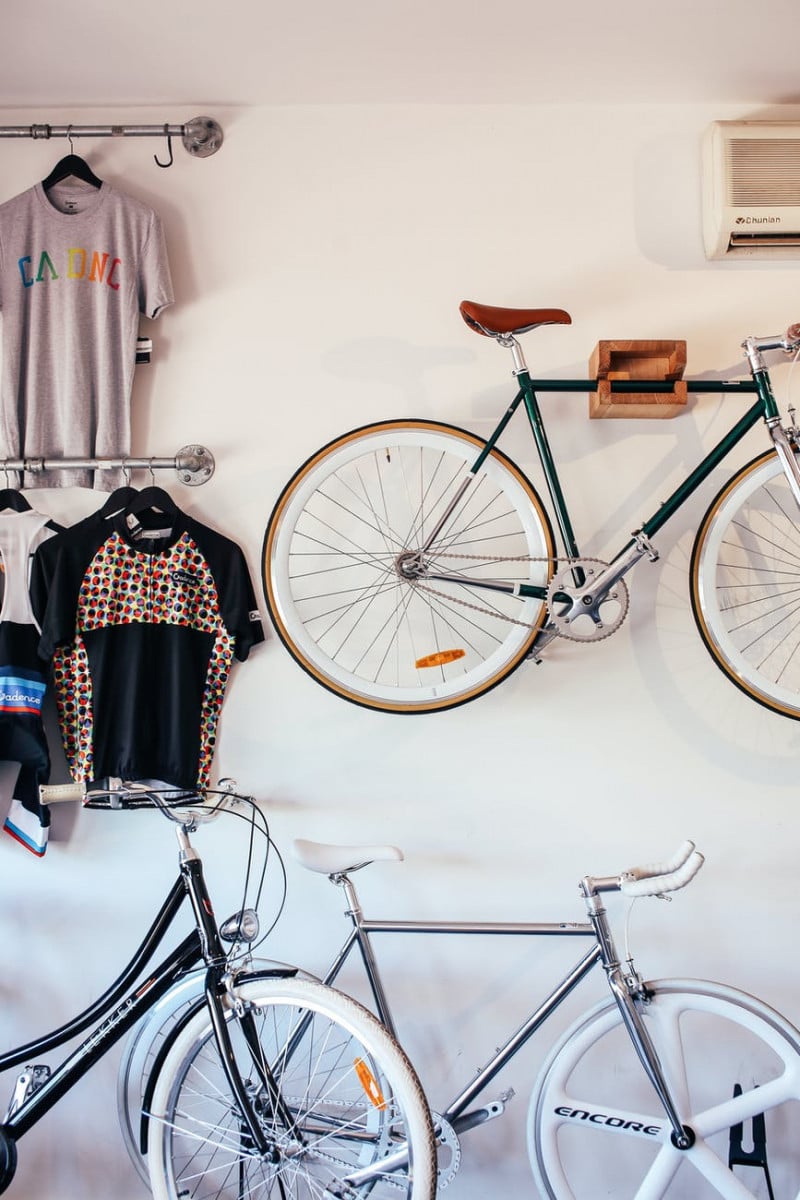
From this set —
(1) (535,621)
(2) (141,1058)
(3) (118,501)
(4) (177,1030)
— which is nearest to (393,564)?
(1) (535,621)

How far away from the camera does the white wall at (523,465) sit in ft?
6.20

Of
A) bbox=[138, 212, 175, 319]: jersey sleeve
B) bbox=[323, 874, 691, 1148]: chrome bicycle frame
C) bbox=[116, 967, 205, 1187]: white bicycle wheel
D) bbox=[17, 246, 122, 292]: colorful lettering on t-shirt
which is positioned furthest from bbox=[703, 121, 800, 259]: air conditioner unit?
bbox=[116, 967, 205, 1187]: white bicycle wheel

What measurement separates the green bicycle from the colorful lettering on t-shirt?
62cm

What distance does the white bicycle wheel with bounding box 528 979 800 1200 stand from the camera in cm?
160

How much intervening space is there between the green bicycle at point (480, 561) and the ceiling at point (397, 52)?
1.79 feet

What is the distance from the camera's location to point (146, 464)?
1.90 meters

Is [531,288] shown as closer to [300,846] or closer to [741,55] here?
[741,55]

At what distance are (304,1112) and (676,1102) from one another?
0.68 meters

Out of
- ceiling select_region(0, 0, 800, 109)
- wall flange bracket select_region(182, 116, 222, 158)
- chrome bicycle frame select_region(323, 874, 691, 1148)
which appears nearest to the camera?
chrome bicycle frame select_region(323, 874, 691, 1148)

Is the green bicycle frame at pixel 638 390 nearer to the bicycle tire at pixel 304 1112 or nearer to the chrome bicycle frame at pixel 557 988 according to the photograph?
the chrome bicycle frame at pixel 557 988

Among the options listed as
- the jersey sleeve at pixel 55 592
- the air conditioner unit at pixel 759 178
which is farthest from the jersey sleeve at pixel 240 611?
the air conditioner unit at pixel 759 178

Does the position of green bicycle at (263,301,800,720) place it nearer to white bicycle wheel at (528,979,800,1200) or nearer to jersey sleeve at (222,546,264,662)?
jersey sleeve at (222,546,264,662)

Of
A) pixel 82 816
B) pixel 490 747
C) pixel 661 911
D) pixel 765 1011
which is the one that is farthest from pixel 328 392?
pixel 765 1011

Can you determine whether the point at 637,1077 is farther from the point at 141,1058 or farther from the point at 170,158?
the point at 170,158
